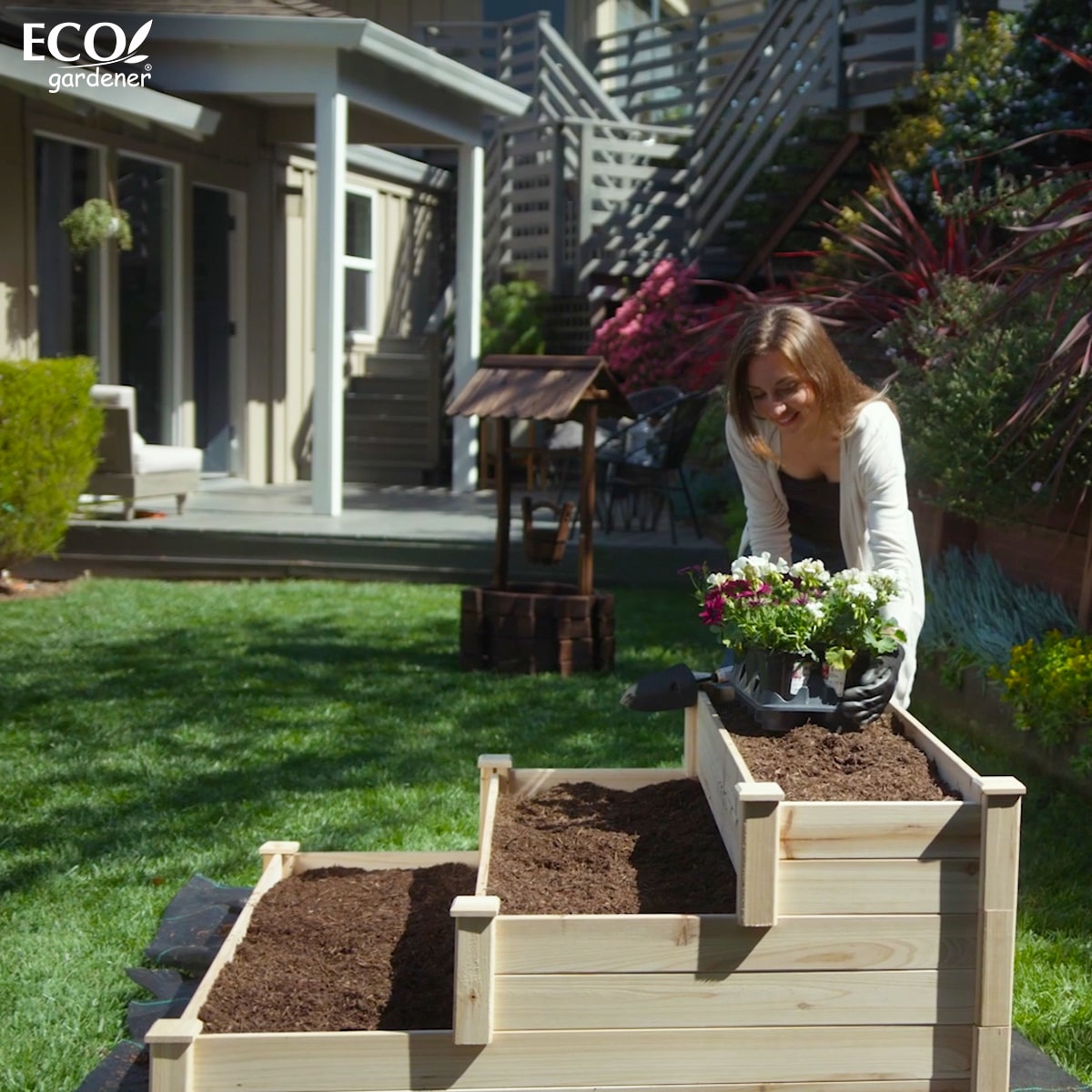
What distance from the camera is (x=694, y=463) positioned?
1191 cm

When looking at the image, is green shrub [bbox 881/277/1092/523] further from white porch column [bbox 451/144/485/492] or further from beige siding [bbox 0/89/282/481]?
beige siding [bbox 0/89/282/481]

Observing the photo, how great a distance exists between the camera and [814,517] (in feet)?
17.4

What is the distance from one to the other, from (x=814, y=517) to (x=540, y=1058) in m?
3.19

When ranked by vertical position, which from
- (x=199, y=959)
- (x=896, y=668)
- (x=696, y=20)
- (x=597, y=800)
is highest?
(x=696, y=20)

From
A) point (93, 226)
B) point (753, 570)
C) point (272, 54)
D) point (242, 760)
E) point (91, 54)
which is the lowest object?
point (242, 760)

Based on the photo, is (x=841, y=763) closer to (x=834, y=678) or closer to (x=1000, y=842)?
(x=834, y=678)

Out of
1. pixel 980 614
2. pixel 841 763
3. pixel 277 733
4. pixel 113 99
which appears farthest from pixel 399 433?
pixel 841 763

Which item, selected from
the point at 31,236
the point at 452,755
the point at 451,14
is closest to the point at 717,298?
the point at 451,14

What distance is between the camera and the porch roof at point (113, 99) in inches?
342

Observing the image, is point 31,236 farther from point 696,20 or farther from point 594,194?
point 696,20

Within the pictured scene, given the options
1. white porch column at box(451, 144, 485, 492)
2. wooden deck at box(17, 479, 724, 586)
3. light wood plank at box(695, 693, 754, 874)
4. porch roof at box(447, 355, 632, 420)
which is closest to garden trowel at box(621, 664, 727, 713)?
light wood plank at box(695, 693, 754, 874)

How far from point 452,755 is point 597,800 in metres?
2.07

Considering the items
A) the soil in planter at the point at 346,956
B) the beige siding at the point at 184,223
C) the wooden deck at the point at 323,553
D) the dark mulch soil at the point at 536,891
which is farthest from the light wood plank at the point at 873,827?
the beige siding at the point at 184,223

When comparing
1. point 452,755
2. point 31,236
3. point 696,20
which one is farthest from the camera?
point 696,20
